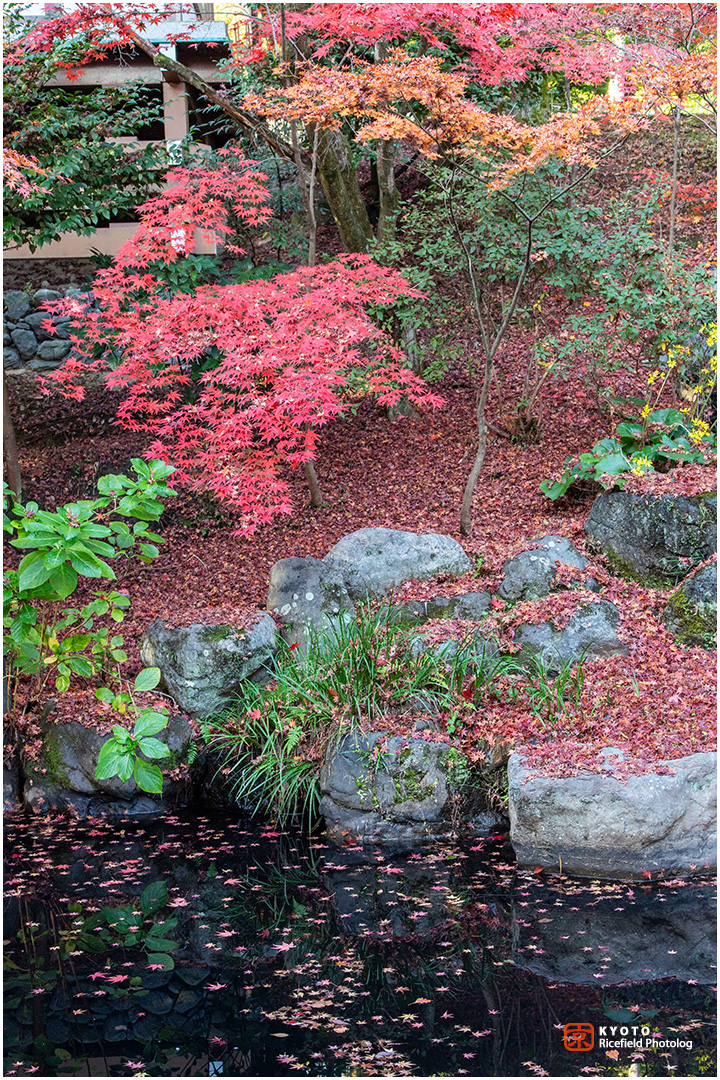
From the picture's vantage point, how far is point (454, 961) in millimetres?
3820

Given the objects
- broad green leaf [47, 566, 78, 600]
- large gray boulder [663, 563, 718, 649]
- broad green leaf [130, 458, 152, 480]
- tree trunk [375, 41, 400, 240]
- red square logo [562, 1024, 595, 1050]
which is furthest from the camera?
tree trunk [375, 41, 400, 240]

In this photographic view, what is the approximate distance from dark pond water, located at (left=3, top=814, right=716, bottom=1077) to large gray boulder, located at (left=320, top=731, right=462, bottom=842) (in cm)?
18

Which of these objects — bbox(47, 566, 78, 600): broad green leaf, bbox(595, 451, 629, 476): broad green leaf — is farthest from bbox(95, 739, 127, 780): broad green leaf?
bbox(595, 451, 629, 476): broad green leaf

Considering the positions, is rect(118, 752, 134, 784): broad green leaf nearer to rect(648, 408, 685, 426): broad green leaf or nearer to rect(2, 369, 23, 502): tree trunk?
rect(2, 369, 23, 502): tree trunk

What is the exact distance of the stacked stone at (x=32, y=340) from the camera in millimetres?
11445

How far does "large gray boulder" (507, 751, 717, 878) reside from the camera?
A: 4422 millimetres

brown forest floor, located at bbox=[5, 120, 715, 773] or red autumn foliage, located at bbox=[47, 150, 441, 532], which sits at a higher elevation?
red autumn foliage, located at bbox=[47, 150, 441, 532]

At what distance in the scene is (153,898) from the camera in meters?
4.50

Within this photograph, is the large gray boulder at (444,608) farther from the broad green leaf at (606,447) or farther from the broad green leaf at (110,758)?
the broad green leaf at (110,758)

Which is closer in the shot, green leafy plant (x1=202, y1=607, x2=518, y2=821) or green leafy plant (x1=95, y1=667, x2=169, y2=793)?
green leafy plant (x1=95, y1=667, x2=169, y2=793)

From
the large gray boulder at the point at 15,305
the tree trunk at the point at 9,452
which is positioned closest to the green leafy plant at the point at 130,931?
the tree trunk at the point at 9,452

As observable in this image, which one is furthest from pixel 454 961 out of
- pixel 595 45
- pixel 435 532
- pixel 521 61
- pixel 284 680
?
pixel 521 61

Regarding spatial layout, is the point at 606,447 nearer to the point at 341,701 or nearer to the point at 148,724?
the point at 341,701

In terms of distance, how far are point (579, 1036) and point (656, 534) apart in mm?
4036
